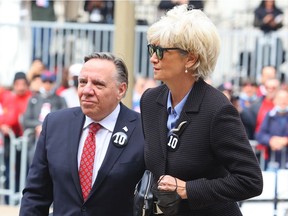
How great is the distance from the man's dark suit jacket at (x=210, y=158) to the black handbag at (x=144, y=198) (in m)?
0.07

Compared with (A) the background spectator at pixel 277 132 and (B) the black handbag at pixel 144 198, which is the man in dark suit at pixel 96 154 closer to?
(B) the black handbag at pixel 144 198

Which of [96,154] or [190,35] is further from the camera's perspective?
[96,154]

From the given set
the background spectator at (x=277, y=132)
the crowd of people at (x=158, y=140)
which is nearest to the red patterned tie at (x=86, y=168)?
the crowd of people at (x=158, y=140)

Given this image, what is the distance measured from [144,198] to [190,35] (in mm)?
846

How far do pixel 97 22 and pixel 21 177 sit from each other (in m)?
3.72

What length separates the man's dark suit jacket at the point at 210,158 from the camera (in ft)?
13.6

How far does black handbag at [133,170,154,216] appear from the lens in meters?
4.34

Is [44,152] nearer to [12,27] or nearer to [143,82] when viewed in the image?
[143,82]

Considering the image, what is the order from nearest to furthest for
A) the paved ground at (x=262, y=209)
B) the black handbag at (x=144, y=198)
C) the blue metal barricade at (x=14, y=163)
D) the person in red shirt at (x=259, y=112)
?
the black handbag at (x=144, y=198), the paved ground at (x=262, y=209), the blue metal barricade at (x=14, y=163), the person in red shirt at (x=259, y=112)

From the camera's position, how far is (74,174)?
470cm

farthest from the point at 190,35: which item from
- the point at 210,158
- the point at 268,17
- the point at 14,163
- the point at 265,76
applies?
the point at 268,17

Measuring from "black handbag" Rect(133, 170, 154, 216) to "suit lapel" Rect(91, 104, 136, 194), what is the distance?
31 centimetres

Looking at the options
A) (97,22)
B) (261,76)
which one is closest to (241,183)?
(261,76)

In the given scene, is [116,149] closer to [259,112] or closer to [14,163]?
[14,163]
